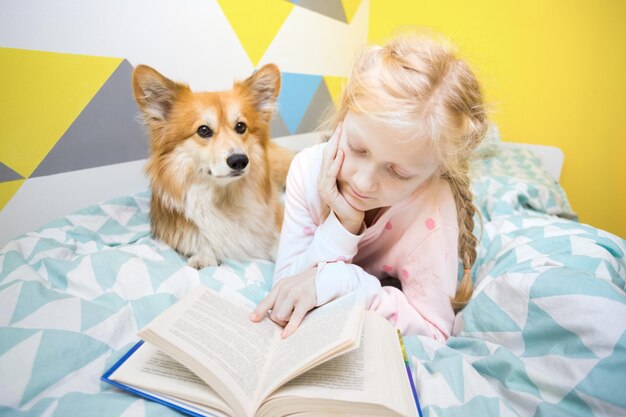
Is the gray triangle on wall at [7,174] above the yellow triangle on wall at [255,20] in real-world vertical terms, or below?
below

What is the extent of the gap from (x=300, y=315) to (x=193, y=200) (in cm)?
64

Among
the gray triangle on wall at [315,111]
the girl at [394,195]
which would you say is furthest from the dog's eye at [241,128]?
the gray triangle on wall at [315,111]

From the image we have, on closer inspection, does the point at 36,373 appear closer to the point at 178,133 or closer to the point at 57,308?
the point at 57,308

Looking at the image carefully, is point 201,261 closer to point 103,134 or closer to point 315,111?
point 103,134

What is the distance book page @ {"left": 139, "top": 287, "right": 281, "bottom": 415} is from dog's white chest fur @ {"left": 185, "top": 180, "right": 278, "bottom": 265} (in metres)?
0.46

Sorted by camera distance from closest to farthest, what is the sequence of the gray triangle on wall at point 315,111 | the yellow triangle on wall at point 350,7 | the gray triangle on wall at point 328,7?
the gray triangle on wall at point 328,7 < the gray triangle on wall at point 315,111 < the yellow triangle on wall at point 350,7

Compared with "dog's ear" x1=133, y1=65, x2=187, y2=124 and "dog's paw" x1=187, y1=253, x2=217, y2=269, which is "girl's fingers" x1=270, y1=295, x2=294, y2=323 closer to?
"dog's paw" x1=187, y1=253, x2=217, y2=269

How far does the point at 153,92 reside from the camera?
1.08 m

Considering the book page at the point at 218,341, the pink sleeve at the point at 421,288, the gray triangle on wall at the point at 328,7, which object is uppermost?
the gray triangle on wall at the point at 328,7

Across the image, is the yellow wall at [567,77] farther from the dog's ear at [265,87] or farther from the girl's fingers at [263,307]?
the girl's fingers at [263,307]

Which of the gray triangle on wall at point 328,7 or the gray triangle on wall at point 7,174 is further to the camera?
the gray triangle on wall at point 328,7

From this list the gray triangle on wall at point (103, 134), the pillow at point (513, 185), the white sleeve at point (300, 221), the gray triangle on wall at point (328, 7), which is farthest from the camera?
the gray triangle on wall at point (328, 7)

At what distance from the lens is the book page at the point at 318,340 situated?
521mm

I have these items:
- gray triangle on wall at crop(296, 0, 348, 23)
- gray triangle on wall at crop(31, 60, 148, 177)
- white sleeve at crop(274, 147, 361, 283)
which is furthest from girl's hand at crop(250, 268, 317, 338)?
gray triangle on wall at crop(296, 0, 348, 23)
